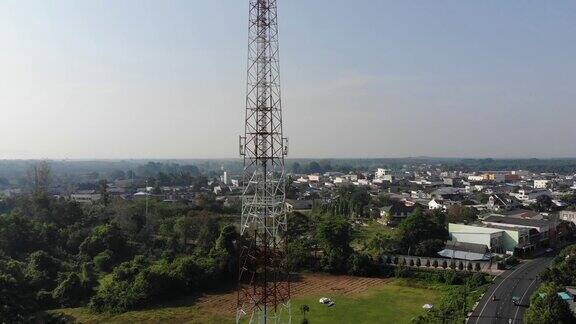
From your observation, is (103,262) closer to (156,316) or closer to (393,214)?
(156,316)

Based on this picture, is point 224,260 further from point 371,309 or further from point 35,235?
point 35,235

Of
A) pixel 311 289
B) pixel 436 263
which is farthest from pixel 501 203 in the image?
pixel 311 289

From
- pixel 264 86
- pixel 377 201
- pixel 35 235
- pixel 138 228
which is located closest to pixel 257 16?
pixel 264 86

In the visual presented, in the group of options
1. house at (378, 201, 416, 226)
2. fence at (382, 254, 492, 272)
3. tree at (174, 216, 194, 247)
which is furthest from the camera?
house at (378, 201, 416, 226)

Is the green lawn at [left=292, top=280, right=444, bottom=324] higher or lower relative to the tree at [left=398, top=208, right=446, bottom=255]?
lower

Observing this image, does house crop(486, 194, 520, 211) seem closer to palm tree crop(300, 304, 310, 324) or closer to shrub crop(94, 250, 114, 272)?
palm tree crop(300, 304, 310, 324)

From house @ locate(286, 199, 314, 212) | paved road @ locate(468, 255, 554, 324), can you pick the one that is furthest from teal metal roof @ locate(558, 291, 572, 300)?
house @ locate(286, 199, 314, 212)

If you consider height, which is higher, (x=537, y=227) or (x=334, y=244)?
(x=537, y=227)
